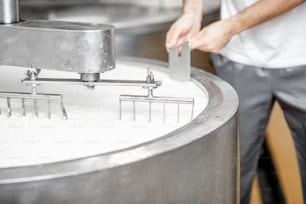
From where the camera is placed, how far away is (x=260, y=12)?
147 centimetres

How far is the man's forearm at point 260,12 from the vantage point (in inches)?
57.0

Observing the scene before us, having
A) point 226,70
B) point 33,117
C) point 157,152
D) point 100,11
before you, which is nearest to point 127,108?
point 33,117

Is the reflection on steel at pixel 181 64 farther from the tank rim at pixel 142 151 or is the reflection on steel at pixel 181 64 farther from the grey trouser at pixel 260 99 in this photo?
the grey trouser at pixel 260 99

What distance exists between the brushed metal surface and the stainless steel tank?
185 mm

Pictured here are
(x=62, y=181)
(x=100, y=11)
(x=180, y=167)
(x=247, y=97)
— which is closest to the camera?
(x=62, y=181)

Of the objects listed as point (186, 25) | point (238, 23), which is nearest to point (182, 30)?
point (186, 25)

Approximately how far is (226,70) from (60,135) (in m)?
0.79

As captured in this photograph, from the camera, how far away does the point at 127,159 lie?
864 mm

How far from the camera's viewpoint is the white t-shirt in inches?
62.1

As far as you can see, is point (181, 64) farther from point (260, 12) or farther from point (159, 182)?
point (159, 182)

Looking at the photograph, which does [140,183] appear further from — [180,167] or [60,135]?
[60,135]

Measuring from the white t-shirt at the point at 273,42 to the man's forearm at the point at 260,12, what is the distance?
0.12m

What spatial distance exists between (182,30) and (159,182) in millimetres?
682

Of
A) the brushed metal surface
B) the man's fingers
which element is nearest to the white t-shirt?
the man's fingers
